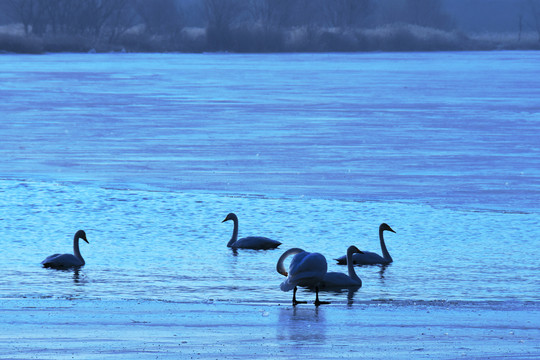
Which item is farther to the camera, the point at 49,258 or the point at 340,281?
the point at 49,258

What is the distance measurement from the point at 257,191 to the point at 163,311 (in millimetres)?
5990

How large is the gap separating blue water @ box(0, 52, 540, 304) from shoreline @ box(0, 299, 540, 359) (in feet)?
1.51

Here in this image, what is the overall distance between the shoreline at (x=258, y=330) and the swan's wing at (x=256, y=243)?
2.46 m

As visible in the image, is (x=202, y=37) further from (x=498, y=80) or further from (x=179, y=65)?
(x=498, y=80)

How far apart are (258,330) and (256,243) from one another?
11.4 feet

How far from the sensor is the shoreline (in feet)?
17.9

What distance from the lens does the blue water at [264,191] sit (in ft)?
26.4

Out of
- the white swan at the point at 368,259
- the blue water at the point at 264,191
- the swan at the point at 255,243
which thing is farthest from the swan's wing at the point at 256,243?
the white swan at the point at 368,259

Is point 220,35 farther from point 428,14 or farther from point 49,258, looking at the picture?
point 49,258

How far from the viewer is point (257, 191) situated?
493 inches

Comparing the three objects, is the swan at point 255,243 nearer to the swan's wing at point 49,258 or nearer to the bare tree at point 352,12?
the swan's wing at point 49,258

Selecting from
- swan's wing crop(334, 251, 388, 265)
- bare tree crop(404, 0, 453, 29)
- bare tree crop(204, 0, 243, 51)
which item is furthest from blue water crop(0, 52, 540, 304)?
bare tree crop(404, 0, 453, 29)

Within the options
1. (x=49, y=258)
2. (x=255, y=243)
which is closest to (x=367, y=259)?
(x=255, y=243)

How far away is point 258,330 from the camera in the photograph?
602 centimetres
